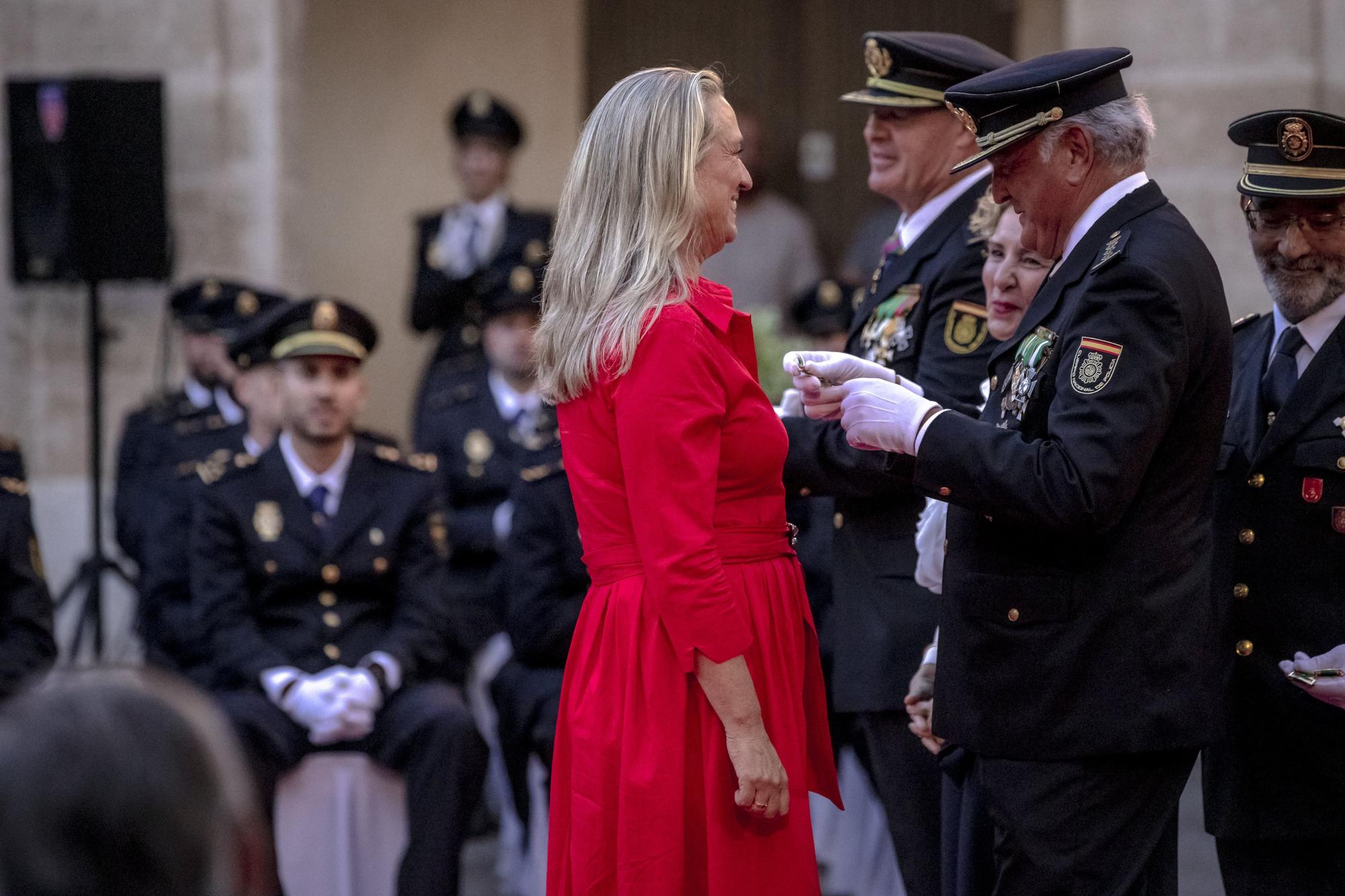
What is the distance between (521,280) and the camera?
19.7ft

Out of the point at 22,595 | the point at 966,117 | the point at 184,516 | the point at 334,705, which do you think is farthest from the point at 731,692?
the point at 184,516

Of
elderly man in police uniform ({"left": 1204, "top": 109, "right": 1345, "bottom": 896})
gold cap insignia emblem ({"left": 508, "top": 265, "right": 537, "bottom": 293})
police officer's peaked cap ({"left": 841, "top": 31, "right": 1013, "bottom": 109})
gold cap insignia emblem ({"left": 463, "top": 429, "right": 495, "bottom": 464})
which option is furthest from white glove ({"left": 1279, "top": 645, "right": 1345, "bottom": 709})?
gold cap insignia emblem ({"left": 508, "top": 265, "right": 537, "bottom": 293})

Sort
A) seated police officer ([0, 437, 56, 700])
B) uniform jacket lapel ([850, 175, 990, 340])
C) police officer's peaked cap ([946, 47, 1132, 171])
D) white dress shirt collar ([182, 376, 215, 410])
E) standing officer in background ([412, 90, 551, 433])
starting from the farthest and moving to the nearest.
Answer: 1. standing officer in background ([412, 90, 551, 433])
2. white dress shirt collar ([182, 376, 215, 410])
3. seated police officer ([0, 437, 56, 700])
4. uniform jacket lapel ([850, 175, 990, 340])
5. police officer's peaked cap ([946, 47, 1132, 171])

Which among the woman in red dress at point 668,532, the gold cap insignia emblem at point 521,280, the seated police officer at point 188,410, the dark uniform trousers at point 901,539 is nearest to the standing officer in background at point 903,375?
the dark uniform trousers at point 901,539

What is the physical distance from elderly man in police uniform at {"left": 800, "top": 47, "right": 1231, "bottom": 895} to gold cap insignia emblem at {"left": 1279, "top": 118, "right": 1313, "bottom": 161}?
434mm

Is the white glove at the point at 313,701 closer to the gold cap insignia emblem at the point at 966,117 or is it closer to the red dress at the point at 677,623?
the red dress at the point at 677,623

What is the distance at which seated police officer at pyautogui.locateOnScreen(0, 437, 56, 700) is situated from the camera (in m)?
3.92

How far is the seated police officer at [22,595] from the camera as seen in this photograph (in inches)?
154

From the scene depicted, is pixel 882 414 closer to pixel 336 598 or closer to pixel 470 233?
pixel 336 598

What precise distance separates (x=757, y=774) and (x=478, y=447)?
11.5ft

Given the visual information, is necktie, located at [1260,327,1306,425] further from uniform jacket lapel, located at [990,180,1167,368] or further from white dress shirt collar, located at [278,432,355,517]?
white dress shirt collar, located at [278,432,355,517]

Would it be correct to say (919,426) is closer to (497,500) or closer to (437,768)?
(437,768)

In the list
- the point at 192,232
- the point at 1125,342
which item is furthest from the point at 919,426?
the point at 192,232

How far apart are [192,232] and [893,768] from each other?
4675mm
